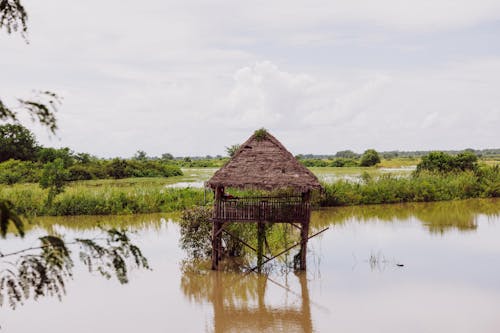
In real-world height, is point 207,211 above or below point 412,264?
above

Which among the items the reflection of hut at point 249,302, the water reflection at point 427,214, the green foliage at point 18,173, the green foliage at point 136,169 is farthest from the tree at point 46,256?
the green foliage at point 136,169

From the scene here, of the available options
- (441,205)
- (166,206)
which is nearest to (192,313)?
(166,206)

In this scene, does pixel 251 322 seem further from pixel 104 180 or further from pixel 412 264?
pixel 104 180

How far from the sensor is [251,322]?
35.4ft

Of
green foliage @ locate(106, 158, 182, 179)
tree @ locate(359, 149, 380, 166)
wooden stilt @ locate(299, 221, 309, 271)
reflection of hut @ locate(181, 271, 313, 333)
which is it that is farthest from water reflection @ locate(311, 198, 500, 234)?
tree @ locate(359, 149, 380, 166)

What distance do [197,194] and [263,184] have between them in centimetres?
1296

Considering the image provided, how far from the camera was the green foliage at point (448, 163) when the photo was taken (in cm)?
3388

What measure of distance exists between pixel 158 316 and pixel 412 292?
5903 millimetres

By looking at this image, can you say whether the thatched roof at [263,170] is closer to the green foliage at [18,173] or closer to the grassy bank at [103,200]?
the grassy bank at [103,200]

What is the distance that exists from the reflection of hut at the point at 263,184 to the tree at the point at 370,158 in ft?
149

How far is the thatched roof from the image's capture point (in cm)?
1334

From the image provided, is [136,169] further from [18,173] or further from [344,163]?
[344,163]

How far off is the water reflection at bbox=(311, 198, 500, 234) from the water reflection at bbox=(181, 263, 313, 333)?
8517mm

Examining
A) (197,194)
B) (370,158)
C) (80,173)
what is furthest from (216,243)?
(370,158)
